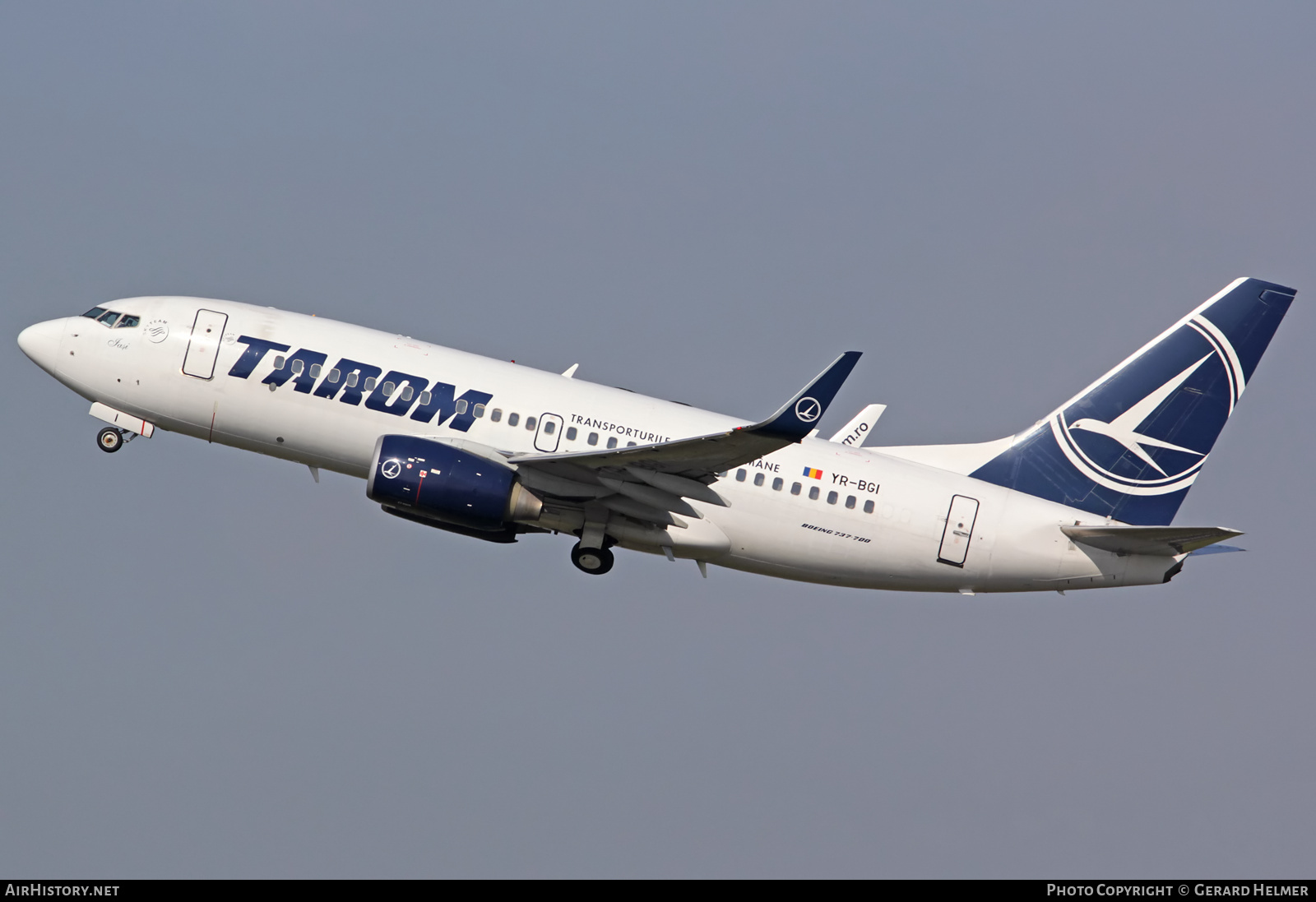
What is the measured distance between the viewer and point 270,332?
33094 mm

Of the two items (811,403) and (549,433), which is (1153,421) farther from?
(549,433)

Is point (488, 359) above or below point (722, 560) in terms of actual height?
above

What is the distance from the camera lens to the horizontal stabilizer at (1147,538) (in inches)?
1205

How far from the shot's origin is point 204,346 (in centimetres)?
3309

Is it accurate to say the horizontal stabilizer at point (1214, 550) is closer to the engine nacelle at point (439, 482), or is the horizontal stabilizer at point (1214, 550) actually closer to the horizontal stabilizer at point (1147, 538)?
the horizontal stabilizer at point (1147, 538)

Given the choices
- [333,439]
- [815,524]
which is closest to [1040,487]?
[815,524]

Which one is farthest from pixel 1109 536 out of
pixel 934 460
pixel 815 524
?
pixel 815 524

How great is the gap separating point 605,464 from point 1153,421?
49.0ft

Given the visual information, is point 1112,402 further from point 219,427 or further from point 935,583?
point 219,427

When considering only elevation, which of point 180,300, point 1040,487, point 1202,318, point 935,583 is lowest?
point 935,583

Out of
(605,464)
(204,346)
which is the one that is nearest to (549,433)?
(605,464)

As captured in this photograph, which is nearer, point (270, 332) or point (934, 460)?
point (270, 332)

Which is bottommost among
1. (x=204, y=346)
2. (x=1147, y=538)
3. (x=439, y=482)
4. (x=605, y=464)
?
(x=439, y=482)

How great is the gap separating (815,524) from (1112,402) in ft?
29.6
